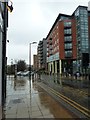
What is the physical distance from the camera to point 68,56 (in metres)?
74.5

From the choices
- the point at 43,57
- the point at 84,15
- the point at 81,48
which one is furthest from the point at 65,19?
the point at 43,57

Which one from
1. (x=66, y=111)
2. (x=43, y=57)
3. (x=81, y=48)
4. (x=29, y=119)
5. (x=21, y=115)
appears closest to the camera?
(x=29, y=119)

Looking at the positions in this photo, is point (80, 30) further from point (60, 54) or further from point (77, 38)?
point (60, 54)

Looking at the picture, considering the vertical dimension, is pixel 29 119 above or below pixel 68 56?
below

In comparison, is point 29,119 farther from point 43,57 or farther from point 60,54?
point 43,57

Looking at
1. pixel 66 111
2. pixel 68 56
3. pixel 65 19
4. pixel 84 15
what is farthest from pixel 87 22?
pixel 66 111

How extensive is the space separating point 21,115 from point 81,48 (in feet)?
217

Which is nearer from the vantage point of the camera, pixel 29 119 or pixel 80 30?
pixel 29 119

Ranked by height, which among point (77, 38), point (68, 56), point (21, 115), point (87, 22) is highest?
point (87, 22)

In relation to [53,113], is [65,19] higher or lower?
higher

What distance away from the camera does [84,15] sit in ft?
245

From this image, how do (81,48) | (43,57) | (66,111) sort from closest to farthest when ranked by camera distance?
(66,111) → (81,48) → (43,57)

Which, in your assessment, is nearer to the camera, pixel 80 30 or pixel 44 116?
pixel 44 116

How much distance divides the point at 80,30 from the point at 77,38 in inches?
121
